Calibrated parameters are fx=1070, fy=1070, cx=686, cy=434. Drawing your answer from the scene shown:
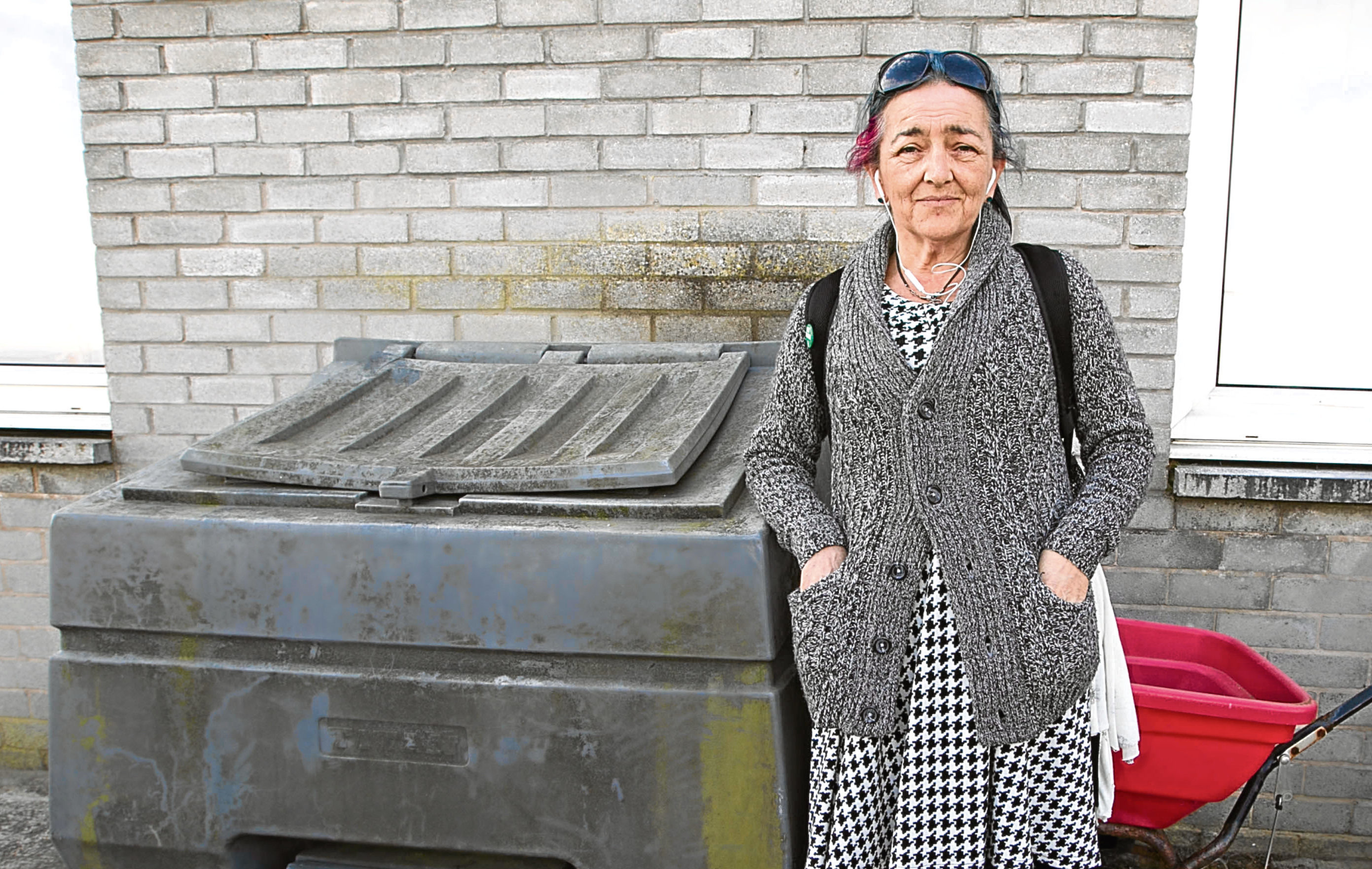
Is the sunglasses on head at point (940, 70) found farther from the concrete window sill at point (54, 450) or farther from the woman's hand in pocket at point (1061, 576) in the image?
the concrete window sill at point (54, 450)

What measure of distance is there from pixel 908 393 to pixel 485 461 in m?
0.81

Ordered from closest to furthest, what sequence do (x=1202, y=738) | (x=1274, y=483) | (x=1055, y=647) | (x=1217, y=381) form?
(x=1055, y=647) → (x=1202, y=738) → (x=1274, y=483) → (x=1217, y=381)

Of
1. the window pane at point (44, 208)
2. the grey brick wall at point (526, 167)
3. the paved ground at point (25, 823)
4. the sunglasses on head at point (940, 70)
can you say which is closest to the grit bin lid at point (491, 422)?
the grey brick wall at point (526, 167)

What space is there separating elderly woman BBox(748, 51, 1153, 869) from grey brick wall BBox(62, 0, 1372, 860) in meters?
1.27

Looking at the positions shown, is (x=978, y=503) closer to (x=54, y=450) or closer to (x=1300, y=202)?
(x=1300, y=202)

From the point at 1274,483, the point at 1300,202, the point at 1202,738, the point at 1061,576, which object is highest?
the point at 1300,202

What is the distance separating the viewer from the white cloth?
195 cm

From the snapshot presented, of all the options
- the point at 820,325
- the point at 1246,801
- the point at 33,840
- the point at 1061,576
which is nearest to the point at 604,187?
the point at 820,325

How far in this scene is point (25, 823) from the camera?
3.48 meters

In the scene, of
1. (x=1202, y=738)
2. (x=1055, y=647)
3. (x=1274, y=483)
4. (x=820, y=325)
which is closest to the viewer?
(x=1055, y=647)

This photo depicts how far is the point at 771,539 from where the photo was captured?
185 cm

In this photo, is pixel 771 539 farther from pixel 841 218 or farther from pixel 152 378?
pixel 152 378

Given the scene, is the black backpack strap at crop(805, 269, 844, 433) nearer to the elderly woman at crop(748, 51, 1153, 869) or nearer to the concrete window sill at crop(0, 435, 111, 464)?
the elderly woman at crop(748, 51, 1153, 869)

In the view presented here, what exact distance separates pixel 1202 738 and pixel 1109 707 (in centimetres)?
31
